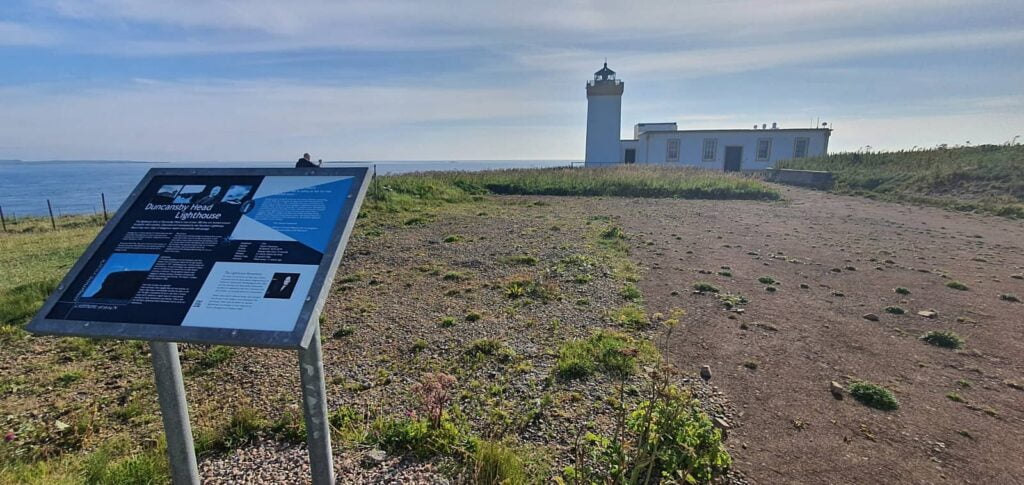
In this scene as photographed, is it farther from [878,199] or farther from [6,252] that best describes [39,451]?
[878,199]

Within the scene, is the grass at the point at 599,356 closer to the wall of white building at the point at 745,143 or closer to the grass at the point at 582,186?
the grass at the point at 582,186

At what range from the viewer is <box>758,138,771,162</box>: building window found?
34719 millimetres

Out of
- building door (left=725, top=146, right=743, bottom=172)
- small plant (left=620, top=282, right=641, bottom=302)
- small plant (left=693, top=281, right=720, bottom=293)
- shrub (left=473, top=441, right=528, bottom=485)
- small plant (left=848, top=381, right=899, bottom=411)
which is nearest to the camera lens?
shrub (left=473, top=441, right=528, bottom=485)

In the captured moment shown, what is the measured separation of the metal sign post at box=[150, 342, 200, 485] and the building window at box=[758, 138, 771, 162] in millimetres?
38814

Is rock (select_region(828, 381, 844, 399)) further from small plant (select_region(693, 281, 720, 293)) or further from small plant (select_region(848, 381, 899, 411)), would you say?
small plant (select_region(693, 281, 720, 293))

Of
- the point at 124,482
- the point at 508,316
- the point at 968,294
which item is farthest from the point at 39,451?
the point at 968,294

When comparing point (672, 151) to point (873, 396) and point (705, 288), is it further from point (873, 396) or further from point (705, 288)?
point (873, 396)

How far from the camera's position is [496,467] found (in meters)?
2.54

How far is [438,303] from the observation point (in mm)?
5938

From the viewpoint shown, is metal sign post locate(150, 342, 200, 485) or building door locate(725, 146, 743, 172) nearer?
metal sign post locate(150, 342, 200, 485)

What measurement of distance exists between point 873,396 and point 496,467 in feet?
9.73

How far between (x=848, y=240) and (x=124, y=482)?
476 inches

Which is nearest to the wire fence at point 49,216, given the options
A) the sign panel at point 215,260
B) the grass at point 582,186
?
the grass at point 582,186

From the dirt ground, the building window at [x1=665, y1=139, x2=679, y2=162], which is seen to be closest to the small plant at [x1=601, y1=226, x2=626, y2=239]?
the dirt ground
